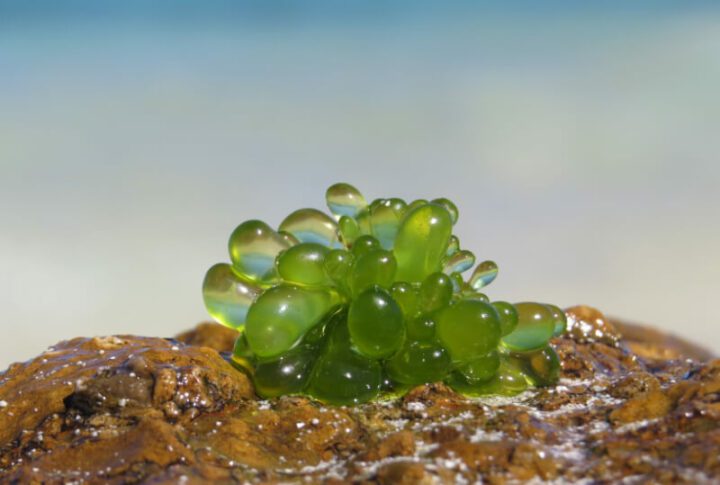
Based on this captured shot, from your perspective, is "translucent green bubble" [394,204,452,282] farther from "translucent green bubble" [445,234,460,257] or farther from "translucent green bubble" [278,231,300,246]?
"translucent green bubble" [278,231,300,246]


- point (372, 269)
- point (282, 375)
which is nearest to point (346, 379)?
point (282, 375)

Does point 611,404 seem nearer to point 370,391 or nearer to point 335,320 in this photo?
point 370,391

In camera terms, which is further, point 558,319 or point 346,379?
point 558,319

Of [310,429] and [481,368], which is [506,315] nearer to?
[481,368]

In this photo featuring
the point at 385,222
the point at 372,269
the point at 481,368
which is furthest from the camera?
the point at 385,222

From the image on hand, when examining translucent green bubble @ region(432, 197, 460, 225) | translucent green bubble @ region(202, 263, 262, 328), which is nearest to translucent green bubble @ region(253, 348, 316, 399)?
translucent green bubble @ region(202, 263, 262, 328)

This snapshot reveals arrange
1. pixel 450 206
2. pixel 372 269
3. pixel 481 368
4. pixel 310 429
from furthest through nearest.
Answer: pixel 450 206 < pixel 481 368 < pixel 372 269 < pixel 310 429

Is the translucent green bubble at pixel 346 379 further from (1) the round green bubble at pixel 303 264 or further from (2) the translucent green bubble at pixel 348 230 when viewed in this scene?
(2) the translucent green bubble at pixel 348 230
